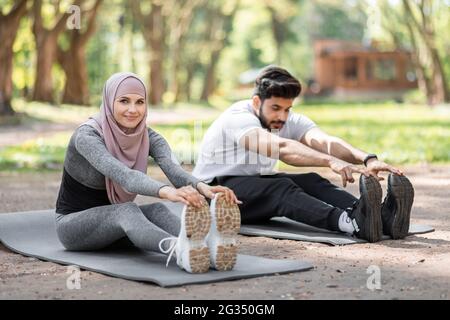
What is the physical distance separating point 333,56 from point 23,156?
167 ft

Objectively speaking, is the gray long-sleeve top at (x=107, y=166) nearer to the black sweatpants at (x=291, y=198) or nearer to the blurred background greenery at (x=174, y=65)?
the black sweatpants at (x=291, y=198)

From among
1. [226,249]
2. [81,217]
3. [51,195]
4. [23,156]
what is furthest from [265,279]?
[23,156]

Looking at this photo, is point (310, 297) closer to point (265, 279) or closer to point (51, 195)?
point (265, 279)

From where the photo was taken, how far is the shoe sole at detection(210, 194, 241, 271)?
514 centimetres

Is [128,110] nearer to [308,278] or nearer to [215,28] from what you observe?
[308,278]

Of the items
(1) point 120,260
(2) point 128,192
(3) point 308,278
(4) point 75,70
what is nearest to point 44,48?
(4) point 75,70

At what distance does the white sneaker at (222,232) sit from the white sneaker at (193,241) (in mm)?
58

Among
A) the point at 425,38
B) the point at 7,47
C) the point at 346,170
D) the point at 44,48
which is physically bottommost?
the point at 346,170

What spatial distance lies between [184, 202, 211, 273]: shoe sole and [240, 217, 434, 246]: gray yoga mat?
1.48 m

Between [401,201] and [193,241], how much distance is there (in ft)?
6.28

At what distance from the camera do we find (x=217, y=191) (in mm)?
5328

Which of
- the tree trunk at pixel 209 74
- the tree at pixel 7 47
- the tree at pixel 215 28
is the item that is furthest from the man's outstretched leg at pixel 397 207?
the tree trunk at pixel 209 74

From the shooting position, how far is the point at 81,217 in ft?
19.5
